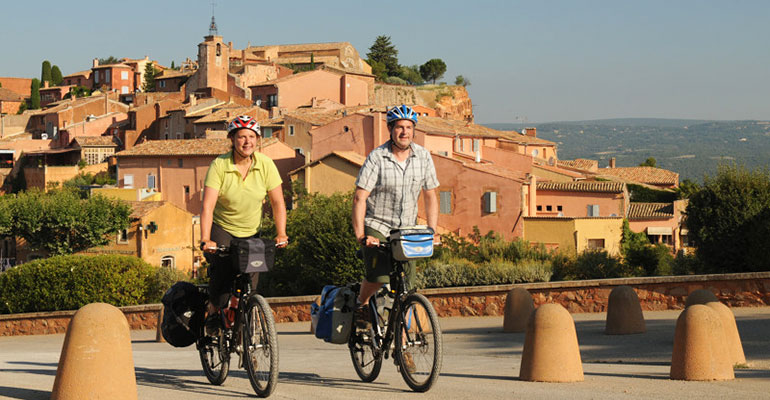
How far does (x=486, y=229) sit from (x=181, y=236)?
16371 mm

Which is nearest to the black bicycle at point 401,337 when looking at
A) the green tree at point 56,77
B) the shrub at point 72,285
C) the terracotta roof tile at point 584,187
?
the shrub at point 72,285

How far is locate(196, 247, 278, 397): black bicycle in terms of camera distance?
6.69m

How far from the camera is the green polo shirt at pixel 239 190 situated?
7.25m

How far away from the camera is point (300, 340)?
1469 centimetres

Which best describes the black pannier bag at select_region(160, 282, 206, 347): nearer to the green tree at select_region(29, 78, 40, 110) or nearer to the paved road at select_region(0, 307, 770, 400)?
the paved road at select_region(0, 307, 770, 400)

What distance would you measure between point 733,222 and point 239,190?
16.1 meters

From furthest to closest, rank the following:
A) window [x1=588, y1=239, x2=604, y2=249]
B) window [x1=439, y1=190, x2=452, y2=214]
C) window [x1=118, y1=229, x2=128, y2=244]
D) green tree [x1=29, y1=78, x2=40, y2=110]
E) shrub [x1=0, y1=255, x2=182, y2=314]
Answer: green tree [x1=29, y1=78, x2=40, y2=110], window [x1=118, y1=229, x2=128, y2=244], window [x1=439, y1=190, x2=452, y2=214], window [x1=588, y1=239, x2=604, y2=249], shrub [x1=0, y1=255, x2=182, y2=314]

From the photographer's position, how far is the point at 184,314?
25.8 ft

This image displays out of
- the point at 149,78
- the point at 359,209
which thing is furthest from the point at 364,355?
the point at 149,78

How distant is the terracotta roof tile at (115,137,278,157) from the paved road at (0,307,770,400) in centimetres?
4616

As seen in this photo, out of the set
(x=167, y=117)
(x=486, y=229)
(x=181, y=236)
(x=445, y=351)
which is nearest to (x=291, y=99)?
(x=167, y=117)

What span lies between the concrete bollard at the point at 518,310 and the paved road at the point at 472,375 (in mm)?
622

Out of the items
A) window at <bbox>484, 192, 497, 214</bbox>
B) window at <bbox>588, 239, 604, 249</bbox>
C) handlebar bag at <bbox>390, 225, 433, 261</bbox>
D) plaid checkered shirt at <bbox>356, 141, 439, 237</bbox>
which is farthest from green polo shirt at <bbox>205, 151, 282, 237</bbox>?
window at <bbox>484, 192, 497, 214</bbox>

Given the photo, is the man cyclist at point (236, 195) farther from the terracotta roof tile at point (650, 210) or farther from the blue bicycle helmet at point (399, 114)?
the terracotta roof tile at point (650, 210)
